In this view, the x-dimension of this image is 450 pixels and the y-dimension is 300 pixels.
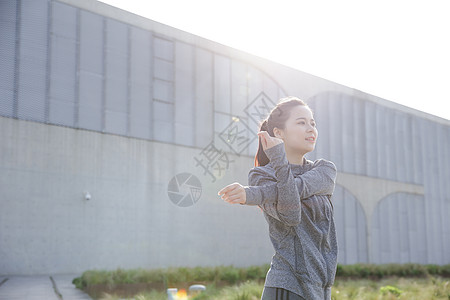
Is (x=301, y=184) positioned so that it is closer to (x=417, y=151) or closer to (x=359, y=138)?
(x=359, y=138)

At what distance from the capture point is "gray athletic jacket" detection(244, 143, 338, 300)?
215cm

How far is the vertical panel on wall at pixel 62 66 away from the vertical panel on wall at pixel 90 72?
1.08 ft

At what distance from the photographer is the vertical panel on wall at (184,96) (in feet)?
70.1

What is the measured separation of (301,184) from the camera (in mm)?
2252

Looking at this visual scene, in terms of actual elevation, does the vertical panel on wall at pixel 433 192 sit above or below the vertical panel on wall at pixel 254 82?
below

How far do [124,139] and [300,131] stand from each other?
17.9 m

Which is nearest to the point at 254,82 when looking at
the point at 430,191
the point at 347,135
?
the point at 347,135

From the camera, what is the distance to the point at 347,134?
94.8 ft

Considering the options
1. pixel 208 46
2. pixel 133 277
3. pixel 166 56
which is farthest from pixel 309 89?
pixel 133 277

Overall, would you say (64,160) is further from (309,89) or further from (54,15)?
(309,89)

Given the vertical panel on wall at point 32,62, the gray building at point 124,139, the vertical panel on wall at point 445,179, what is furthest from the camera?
the vertical panel on wall at point 445,179

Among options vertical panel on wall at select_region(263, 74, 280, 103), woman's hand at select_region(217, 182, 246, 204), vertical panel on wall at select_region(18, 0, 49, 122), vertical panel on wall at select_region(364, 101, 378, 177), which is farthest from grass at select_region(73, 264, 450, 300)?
vertical panel on wall at select_region(364, 101, 378, 177)

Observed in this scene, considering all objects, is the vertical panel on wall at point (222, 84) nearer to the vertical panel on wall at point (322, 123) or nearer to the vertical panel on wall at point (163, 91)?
the vertical panel on wall at point (163, 91)

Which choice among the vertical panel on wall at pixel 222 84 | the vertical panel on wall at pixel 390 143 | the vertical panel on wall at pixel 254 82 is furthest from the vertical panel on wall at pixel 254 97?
the vertical panel on wall at pixel 390 143
